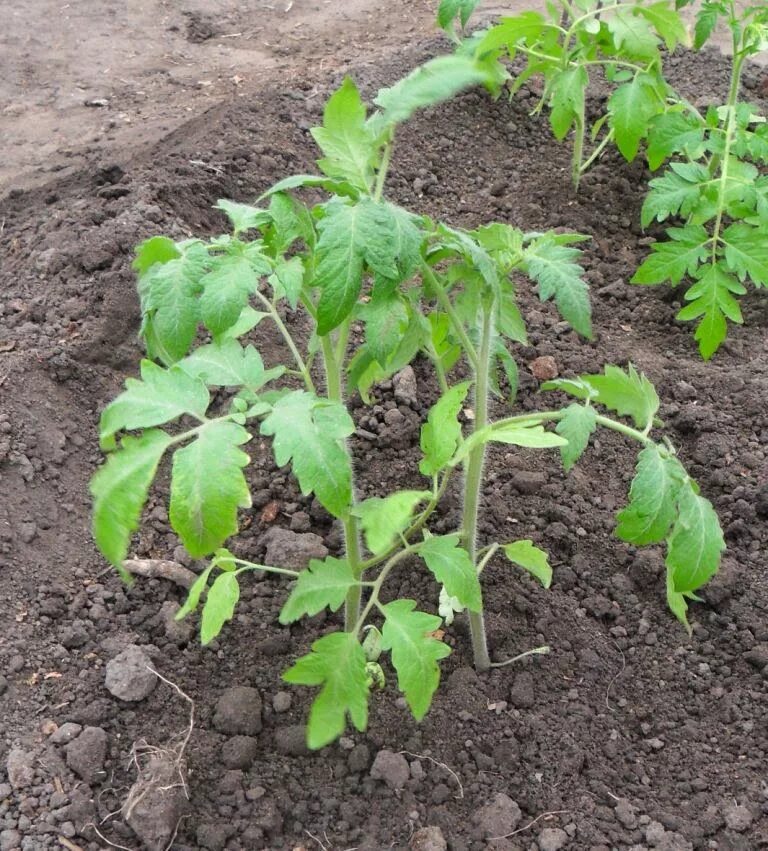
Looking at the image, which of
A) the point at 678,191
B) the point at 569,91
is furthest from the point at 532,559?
the point at 569,91

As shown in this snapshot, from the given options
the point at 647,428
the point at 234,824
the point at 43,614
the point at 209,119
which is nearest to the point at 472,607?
the point at 647,428

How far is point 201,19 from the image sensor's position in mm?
6207

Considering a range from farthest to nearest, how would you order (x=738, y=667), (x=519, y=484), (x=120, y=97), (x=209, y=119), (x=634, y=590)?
(x=120, y=97)
(x=209, y=119)
(x=519, y=484)
(x=634, y=590)
(x=738, y=667)

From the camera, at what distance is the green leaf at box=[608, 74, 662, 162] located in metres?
3.41

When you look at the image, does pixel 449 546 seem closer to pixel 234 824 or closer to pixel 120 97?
pixel 234 824

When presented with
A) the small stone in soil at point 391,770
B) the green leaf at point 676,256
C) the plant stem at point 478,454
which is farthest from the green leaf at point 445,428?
the green leaf at point 676,256

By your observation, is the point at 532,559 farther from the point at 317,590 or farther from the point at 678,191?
the point at 678,191

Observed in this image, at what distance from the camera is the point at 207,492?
1536mm

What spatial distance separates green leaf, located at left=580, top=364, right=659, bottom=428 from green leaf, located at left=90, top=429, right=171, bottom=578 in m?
0.98

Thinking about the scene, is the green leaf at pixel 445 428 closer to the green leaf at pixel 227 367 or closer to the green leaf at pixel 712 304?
the green leaf at pixel 227 367

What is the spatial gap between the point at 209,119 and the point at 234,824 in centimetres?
325

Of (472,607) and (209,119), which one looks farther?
(209,119)

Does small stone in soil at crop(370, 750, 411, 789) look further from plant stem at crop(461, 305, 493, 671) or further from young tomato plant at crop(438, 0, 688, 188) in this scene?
young tomato plant at crop(438, 0, 688, 188)

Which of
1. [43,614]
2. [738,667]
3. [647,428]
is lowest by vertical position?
[738,667]
